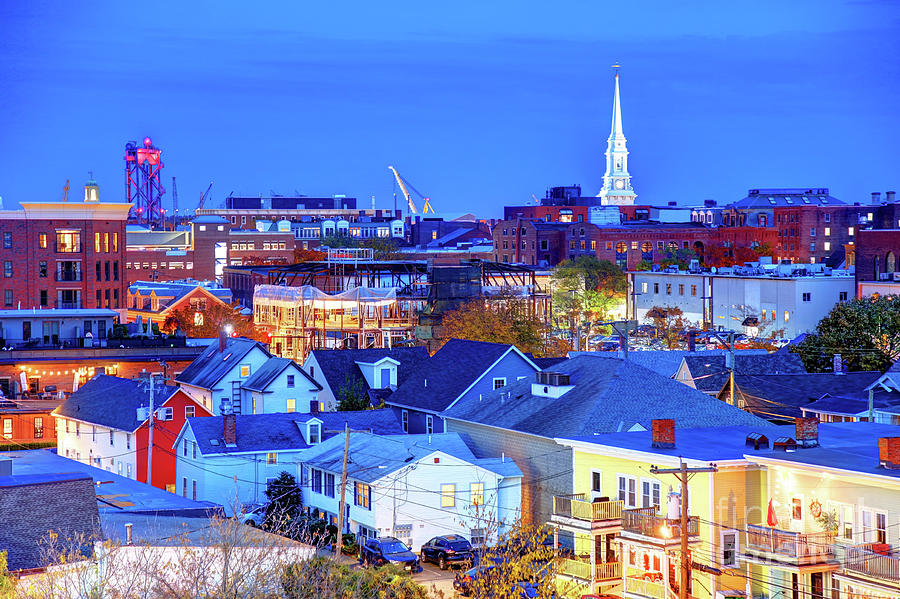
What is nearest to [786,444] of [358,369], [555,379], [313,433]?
[555,379]

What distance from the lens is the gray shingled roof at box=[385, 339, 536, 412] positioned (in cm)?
6054

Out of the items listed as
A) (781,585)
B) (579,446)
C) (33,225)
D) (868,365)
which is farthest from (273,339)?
(781,585)

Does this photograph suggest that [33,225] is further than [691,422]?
Yes

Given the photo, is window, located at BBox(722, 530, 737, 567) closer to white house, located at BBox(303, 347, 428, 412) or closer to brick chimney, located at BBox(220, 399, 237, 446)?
brick chimney, located at BBox(220, 399, 237, 446)

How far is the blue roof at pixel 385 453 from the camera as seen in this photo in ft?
163

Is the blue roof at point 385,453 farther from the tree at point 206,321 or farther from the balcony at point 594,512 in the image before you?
the tree at point 206,321

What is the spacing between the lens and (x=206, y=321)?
11700 cm

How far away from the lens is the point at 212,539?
30.2 meters

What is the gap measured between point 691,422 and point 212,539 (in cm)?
2304

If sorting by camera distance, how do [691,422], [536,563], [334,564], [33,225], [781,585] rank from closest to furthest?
[334,564] < [781,585] < [536,563] < [691,422] < [33,225]

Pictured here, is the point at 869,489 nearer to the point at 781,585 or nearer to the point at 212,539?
the point at 781,585

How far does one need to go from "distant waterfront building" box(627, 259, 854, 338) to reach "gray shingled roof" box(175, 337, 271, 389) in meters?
47.9

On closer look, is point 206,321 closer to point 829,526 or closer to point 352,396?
point 352,396

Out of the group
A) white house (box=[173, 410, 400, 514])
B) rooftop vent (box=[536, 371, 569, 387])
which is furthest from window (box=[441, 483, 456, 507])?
white house (box=[173, 410, 400, 514])
